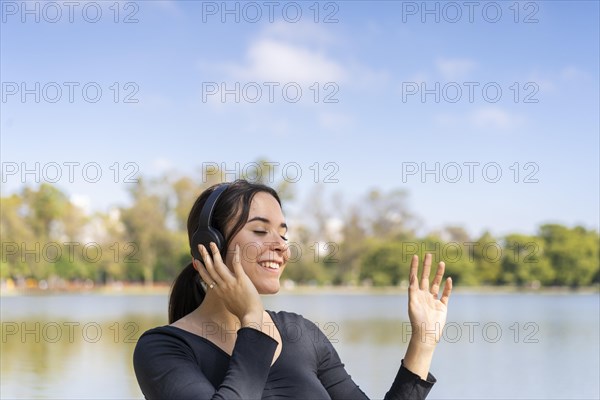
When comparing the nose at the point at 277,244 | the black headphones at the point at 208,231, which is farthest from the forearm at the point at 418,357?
the black headphones at the point at 208,231

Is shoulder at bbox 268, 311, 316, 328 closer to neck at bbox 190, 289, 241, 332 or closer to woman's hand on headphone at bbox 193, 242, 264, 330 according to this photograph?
neck at bbox 190, 289, 241, 332

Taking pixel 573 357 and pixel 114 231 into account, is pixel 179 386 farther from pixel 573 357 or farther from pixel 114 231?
pixel 114 231

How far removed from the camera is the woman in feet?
4.98

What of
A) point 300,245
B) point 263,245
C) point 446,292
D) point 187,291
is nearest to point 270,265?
point 263,245

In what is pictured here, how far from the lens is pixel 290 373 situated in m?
1.71

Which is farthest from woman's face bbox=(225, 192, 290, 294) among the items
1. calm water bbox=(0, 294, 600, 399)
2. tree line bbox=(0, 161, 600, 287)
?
tree line bbox=(0, 161, 600, 287)

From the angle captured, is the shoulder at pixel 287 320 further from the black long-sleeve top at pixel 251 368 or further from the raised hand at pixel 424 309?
the raised hand at pixel 424 309

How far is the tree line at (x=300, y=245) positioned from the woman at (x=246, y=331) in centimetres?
4365

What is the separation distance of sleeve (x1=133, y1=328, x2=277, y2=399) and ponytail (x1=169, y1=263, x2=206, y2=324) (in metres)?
0.28

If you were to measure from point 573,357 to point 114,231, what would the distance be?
43.0 metres

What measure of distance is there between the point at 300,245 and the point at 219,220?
50.6m

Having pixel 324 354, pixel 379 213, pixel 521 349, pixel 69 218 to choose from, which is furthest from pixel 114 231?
pixel 324 354

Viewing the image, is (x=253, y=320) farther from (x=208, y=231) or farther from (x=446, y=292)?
(x=446, y=292)

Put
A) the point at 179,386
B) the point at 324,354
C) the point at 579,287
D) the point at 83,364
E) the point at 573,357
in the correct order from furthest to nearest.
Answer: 1. the point at 579,287
2. the point at 573,357
3. the point at 83,364
4. the point at 324,354
5. the point at 179,386
